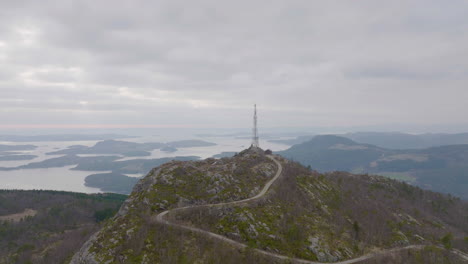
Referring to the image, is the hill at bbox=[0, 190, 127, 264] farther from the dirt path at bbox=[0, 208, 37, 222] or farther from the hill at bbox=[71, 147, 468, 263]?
the hill at bbox=[71, 147, 468, 263]

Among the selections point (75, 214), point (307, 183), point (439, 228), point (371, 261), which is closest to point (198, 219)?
point (371, 261)

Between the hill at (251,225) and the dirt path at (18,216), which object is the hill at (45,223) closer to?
the dirt path at (18,216)

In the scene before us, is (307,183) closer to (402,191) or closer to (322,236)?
(322,236)

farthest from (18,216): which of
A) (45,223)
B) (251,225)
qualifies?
(251,225)

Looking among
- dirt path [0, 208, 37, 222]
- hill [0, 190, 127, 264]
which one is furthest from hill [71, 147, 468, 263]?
dirt path [0, 208, 37, 222]

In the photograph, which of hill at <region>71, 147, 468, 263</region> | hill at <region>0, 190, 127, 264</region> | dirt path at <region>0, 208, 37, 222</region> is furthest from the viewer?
dirt path at <region>0, 208, 37, 222</region>
